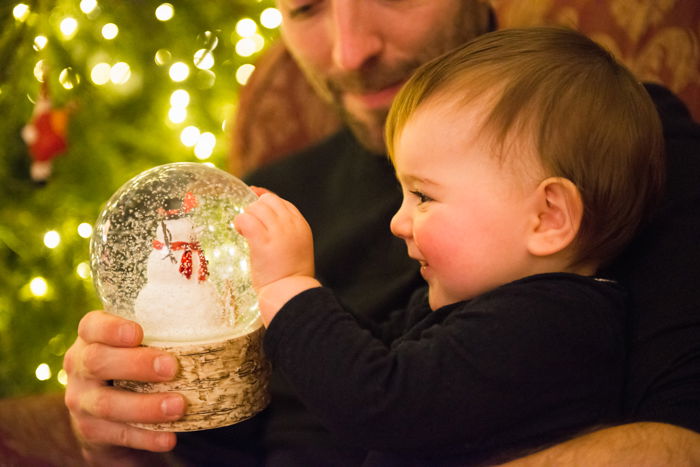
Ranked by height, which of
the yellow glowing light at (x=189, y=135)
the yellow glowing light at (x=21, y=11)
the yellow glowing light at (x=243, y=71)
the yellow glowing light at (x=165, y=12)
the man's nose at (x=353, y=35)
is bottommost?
the yellow glowing light at (x=189, y=135)

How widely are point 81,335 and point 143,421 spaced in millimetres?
195

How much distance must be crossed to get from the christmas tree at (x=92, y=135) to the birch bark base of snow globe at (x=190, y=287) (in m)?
1.19

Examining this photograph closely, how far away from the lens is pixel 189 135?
233 centimetres

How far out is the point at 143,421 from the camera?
0.93 metres

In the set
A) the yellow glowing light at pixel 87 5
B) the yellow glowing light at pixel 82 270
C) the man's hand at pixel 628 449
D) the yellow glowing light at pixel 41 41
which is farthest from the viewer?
the yellow glowing light at pixel 82 270

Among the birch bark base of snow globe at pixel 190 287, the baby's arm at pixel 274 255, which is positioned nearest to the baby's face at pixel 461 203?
the baby's arm at pixel 274 255

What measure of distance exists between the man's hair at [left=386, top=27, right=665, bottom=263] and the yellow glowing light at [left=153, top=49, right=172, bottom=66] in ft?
5.04

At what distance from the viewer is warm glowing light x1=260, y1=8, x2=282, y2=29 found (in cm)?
243

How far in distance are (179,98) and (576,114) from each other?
172 centimetres

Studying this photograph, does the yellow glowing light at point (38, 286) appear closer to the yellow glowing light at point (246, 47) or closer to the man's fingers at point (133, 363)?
the yellow glowing light at point (246, 47)

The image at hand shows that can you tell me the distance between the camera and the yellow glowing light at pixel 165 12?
215cm

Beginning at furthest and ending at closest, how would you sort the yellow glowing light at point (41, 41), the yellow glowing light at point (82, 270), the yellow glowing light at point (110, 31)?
the yellow glowing light at point (82, 270) → the yellow glowing light at point (110, 31) → the yellow glowing light at point (41, 41)

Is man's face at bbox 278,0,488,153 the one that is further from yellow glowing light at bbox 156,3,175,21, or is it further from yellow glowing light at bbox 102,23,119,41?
yellow glowing light at bbox 102,23,119,41

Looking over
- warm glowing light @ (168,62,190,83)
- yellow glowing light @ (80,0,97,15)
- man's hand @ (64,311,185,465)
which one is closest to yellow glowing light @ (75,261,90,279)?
warm glowing light @ (168,62,190,83)
